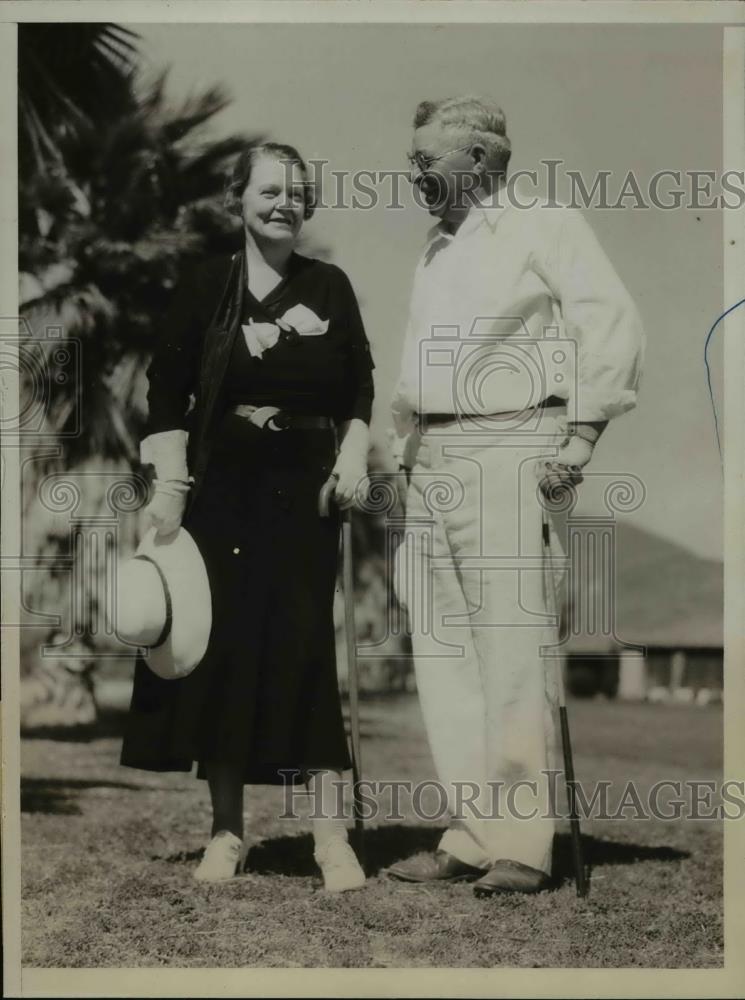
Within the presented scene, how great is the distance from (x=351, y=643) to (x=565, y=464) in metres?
0.96

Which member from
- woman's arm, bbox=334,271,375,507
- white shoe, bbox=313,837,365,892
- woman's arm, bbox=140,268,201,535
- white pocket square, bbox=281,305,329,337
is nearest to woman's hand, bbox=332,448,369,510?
woman's arm, bbox=334,271,375,507

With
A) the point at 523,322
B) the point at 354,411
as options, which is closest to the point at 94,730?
the point at 354,411

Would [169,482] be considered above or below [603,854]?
above

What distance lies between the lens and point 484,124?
603cm

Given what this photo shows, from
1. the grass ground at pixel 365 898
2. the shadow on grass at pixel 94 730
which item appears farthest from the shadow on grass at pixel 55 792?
the shadow on grass at pixel 94 730

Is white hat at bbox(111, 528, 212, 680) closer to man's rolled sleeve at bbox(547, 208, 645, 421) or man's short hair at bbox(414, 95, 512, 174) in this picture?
man's rolled sleeve at bbox(547, 208, 645, 421)

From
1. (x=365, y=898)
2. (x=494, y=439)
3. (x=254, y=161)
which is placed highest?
(x=254, y=161)

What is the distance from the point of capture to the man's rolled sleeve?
5.91 metres

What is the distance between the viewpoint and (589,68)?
6.05 meters

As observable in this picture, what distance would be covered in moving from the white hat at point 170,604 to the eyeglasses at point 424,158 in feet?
4.87

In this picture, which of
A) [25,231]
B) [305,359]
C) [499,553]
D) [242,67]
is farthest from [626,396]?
[25,231]

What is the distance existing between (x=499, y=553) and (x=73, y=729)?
2.03 m

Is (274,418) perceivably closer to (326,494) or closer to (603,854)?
(326,494)

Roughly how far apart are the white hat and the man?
2.53 feet
